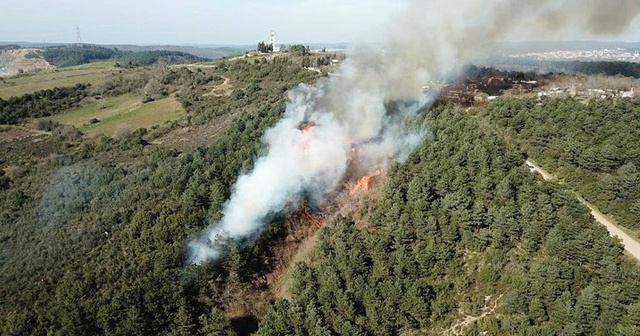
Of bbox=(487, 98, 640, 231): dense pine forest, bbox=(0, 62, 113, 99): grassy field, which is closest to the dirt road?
bbox=(487, 98, 640, 231): dense pine forest

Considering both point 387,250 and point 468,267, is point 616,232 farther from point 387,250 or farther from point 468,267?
point 387,250

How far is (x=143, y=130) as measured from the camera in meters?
84.8

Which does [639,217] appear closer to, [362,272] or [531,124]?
[531,124]

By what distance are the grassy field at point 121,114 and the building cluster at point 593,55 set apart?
6530cm

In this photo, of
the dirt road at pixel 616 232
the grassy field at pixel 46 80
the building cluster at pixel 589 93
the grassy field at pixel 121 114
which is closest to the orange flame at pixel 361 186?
the dirt road at pixel 616 232

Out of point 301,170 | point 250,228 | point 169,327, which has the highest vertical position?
point 301,170

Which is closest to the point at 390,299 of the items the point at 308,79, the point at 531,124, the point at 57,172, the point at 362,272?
the point at 362,272

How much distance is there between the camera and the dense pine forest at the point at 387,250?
32.2 meters

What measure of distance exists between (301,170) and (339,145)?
19.5 feet

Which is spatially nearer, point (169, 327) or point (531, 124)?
point (169, 327)

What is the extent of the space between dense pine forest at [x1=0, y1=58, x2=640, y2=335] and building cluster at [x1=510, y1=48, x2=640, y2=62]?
18.5 metres

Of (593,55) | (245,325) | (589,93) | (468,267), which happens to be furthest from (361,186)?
(593,55)

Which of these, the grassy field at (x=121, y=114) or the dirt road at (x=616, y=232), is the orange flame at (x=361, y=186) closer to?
the dirt road at (x=616, y=232)

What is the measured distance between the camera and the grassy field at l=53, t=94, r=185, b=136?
93.0 m
